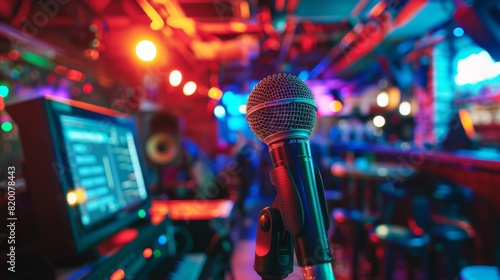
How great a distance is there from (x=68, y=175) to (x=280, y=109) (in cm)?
67

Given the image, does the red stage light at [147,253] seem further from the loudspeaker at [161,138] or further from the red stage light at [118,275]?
the loudspeaker at [161,138]

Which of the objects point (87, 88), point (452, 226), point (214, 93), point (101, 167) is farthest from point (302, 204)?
point (214, 93)

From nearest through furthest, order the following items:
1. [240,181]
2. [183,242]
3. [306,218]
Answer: [306,218] < [183,242] < [240,181]

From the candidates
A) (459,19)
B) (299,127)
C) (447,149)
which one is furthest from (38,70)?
(447,149)

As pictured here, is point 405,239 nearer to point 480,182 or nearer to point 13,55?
point 480,182

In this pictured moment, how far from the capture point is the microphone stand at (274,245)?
70 cm

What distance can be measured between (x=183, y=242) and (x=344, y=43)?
6.15 metres

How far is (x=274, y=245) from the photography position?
70 centimetres

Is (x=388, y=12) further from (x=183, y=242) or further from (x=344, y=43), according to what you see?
(x=183, y=242)

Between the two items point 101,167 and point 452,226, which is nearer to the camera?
point 101,167

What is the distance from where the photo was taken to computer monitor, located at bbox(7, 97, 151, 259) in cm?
94

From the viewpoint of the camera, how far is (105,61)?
4.68 m

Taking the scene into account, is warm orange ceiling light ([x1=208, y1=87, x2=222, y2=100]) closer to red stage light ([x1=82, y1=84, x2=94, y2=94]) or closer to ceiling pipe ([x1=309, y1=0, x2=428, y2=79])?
ceiling pipe ([x1=309, y1=0, x2=428, y2=79])

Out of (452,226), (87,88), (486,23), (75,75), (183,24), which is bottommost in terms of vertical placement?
(452,226)
